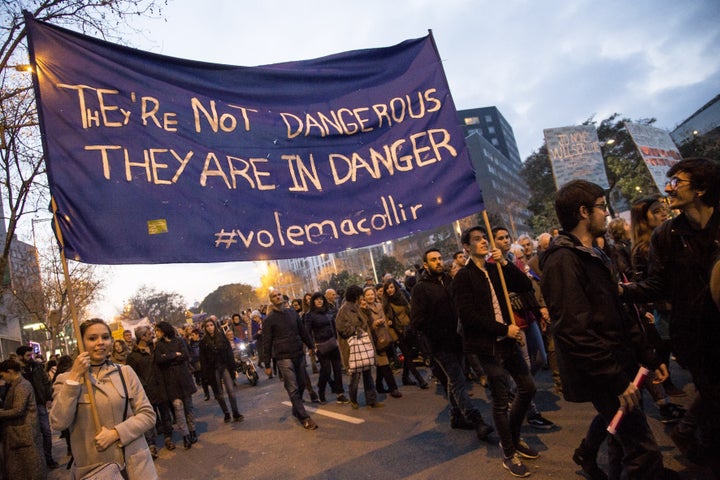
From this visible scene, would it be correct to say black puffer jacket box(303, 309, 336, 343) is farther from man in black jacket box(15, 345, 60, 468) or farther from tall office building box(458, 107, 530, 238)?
tall office building box(458, 107, 530, 238)

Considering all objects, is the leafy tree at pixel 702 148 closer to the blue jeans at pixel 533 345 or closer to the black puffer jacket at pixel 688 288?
the blue jeans at pixel 533 345

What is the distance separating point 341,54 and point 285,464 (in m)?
4.47

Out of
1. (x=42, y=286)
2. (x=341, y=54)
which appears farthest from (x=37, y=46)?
(x=42, y=286)

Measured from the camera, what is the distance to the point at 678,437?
312cm

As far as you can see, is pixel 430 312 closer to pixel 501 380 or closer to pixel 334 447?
pixel 501 380

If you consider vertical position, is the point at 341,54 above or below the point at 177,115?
above

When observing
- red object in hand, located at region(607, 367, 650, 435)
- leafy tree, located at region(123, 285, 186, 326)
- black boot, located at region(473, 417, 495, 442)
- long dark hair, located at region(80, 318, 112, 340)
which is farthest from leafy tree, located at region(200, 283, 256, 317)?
red object in hand, located at region(607, 367, 650, 435)

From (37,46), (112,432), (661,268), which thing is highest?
(37,46)

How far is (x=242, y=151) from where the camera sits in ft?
11.9

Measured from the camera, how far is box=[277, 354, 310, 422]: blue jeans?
6688 millimetres

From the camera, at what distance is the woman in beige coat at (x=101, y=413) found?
262cm

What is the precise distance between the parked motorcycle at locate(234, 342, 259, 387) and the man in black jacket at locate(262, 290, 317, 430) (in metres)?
5.87

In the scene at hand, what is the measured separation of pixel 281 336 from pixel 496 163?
313 feet

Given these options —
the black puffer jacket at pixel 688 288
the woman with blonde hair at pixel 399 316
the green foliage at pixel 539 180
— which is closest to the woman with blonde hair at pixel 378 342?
the woman with blonde hair at pixel 399 316
